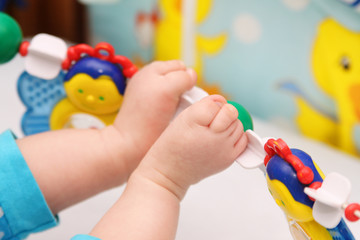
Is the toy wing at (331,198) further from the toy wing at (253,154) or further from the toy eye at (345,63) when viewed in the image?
the toy eye at (345,63)

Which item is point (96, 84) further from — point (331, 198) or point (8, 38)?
point (331, 198)

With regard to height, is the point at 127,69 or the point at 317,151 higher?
the point at 127,69

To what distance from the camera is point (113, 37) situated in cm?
106

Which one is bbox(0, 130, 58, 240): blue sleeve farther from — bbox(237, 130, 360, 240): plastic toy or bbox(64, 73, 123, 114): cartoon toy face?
bbox(237, 130, 360, 240): plastic toy

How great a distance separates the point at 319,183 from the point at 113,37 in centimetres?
81

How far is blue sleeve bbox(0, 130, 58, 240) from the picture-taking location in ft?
1.43

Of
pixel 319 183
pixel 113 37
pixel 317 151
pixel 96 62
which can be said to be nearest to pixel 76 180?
pixel 96 62

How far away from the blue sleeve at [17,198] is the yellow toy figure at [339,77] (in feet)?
1.47

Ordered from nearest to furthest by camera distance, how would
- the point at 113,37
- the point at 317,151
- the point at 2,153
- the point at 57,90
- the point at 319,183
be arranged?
the point at 319,183 < the point at 2,153 < the point at 57,90 < the point at 317,151 < the point at 113,37

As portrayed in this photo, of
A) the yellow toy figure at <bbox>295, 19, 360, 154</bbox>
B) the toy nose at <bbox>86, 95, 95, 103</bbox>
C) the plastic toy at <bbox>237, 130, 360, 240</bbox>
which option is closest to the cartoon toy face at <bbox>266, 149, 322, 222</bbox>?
the plastic toy at <bbox>237, 130, 360, 240</bbox>

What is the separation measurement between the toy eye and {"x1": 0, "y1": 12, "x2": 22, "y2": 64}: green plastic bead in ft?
1.47

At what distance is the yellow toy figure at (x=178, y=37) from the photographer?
2.70 feet

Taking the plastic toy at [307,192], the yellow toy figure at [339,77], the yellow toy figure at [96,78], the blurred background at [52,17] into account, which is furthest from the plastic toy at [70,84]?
the blurred background at [52,17]

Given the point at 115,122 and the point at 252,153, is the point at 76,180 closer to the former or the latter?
the point at 115,122
